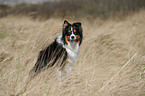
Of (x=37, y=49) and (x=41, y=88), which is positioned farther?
(x=37, y=49)

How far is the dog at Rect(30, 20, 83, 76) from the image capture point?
2412 mm

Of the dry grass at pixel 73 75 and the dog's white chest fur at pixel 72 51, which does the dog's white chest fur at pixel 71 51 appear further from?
the dry grass at pixel 73 75

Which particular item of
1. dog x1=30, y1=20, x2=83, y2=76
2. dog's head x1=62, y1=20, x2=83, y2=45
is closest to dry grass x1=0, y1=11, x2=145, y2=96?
dog x1=30, y1=20, x2=83, y2=76

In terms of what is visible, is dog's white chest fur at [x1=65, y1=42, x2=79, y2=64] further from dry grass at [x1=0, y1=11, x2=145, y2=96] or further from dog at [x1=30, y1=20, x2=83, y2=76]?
dry grass at [x1=0, y1=11, x2=145, y2=96]

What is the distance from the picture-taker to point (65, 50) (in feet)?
8.64

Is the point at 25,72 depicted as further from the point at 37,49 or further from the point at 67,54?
the point at 67,54

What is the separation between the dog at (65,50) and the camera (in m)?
2.41

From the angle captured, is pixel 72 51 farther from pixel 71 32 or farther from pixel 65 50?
pixel 71 32

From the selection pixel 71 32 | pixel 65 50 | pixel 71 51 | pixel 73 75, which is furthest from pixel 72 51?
pixel 73 75

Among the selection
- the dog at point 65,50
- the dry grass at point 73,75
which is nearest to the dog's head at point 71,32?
the dog at point 65,50

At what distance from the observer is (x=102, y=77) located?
7.23 feet

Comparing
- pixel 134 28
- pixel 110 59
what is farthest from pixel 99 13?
pixel 110 59

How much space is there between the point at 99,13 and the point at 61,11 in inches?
68.3

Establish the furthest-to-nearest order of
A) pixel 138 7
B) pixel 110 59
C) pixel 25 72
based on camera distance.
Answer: pixel 138 7 → pixel 110 59 → pixel 25 72
